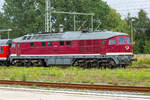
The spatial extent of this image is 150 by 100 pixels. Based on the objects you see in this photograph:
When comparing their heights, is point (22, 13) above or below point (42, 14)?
above

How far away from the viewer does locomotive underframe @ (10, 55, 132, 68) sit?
2495 cm

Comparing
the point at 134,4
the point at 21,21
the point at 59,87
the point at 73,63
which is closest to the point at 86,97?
the point at 59,87

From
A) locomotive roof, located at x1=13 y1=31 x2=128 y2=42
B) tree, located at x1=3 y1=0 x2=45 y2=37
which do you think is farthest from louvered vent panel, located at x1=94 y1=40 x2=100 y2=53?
tree, located at x1=3 y1=0 x2=45 y2=37

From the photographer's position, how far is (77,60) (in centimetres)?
2728

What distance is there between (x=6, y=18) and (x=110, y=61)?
41.6 metres

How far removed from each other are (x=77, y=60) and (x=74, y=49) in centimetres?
112

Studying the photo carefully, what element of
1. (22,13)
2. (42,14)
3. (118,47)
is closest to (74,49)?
(118,47)

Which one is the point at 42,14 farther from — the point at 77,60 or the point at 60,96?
the point at 60,96

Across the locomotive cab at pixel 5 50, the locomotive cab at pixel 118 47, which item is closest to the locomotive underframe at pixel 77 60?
the locomotive cab at pixel 118 47

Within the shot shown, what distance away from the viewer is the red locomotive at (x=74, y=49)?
83.0ft

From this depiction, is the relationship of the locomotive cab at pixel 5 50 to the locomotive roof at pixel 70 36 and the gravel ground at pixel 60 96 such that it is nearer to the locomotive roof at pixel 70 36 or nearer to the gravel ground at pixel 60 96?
the locomotive roof at pixel 70 36

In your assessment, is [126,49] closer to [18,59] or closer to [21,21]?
[18,59]

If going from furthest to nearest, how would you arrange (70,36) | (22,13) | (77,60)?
1. (22,13)
2. (70,36)
3. (77,60)

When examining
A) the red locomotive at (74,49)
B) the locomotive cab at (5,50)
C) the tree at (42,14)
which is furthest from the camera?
the tree at (42,14)
